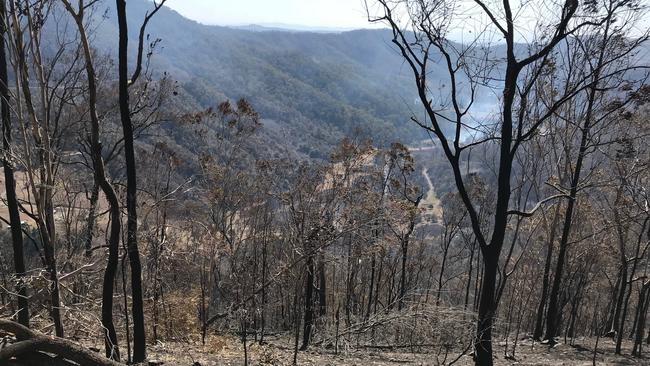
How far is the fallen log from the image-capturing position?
4.14 m

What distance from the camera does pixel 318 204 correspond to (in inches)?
595

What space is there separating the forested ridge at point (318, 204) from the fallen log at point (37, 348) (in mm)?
20

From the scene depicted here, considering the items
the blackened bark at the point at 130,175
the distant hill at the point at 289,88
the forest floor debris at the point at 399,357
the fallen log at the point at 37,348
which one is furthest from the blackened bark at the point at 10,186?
the distant hill at the point at 289,88

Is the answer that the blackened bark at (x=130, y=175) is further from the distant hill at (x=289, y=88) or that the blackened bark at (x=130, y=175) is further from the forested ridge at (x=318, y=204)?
the distant hill at (x=289, y=88)

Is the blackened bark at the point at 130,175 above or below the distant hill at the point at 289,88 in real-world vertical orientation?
below

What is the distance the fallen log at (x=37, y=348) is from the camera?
4.14 m

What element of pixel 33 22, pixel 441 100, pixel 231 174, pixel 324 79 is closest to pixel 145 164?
pixel 231 174

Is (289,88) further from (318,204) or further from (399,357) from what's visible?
(399,357)

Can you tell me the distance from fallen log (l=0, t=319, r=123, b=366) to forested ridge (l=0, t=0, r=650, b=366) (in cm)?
2

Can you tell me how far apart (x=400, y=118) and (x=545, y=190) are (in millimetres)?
130505

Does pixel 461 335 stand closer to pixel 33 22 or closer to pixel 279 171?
pixel 33 22

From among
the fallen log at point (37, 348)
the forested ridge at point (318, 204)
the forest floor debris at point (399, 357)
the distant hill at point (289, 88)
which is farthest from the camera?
the distant hill at point (289, 88)

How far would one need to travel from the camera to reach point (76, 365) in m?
4.54

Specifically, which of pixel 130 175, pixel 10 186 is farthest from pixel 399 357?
pixel 10 186
